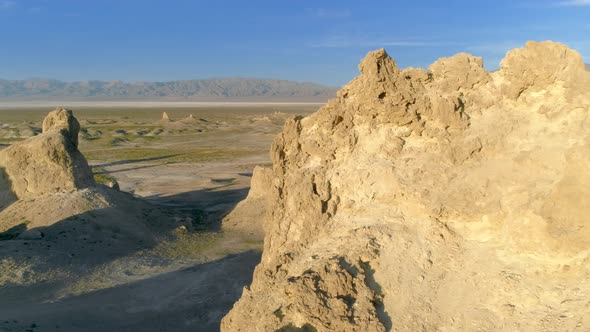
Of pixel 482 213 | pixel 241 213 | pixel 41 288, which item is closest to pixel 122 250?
pixel 41 288

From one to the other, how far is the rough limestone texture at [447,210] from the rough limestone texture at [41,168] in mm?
14502

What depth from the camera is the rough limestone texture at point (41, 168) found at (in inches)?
778

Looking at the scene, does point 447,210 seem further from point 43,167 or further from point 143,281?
point 43,167

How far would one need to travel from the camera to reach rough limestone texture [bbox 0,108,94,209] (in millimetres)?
19750

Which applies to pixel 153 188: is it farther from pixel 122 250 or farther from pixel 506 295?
pixel 506 295

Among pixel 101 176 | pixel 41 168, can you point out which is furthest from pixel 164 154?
pixel 41 168

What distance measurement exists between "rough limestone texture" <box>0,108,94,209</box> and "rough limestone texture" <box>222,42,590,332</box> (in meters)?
14.5

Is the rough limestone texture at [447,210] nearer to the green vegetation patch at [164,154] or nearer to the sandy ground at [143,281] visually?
the sandy ground at [143,281]

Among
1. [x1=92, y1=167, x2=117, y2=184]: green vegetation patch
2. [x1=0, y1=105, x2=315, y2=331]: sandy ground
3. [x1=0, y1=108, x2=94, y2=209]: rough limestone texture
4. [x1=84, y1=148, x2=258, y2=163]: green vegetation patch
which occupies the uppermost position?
[x1=0, y1=108, x2=94, y2=209]: rough limestone texture

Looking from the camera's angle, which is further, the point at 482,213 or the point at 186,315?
the point at 186,315

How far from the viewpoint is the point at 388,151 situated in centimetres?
805

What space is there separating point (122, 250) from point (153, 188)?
12651 millimetres

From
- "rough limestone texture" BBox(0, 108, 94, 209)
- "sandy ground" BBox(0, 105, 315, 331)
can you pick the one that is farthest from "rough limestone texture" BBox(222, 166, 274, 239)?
"rough limestone texture" BBox(0, 108, 94, 209)

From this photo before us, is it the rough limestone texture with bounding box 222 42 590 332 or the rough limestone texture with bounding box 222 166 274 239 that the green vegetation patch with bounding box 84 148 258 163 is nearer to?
the rough limestone texture with bounding box 222 166 274 239
